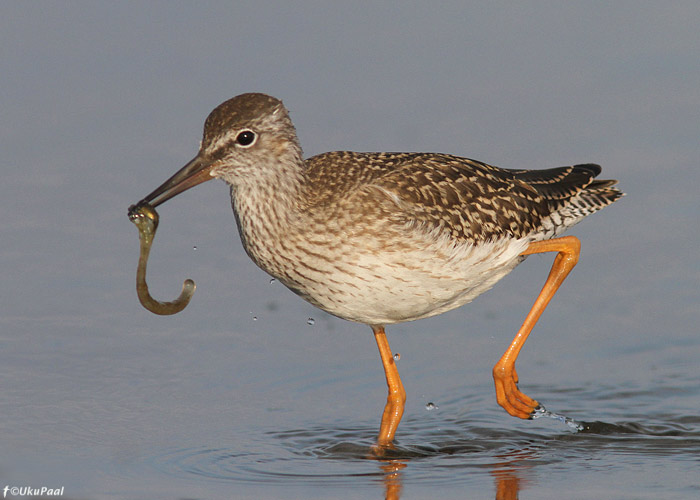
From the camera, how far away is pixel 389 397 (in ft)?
37.3

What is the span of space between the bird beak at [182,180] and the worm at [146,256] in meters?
0.09

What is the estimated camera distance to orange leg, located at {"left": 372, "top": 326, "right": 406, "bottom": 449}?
429 inches

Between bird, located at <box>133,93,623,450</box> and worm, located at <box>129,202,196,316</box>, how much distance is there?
0.10 meters

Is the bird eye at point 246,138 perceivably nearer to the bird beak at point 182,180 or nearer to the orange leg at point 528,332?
the bird beak at point 182,180

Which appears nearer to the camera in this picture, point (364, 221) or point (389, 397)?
point (364, 221)

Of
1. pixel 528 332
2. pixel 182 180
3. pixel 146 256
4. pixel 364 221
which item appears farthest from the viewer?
pixel 528 332

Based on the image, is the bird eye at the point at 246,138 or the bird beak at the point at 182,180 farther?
the bird eye at the point at 246,138

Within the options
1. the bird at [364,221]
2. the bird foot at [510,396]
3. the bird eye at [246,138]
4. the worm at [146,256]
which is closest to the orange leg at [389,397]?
the bird at [364,221]

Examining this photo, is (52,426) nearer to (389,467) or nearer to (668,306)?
(389,467)

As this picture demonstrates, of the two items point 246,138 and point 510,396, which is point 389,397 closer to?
point 510,396

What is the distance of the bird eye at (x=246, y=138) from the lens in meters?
10.2

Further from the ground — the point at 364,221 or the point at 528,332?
the point at 364,221

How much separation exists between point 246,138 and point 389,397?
9.23 feet

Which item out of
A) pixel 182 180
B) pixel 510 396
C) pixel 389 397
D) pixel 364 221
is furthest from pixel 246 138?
pixel 510 396
